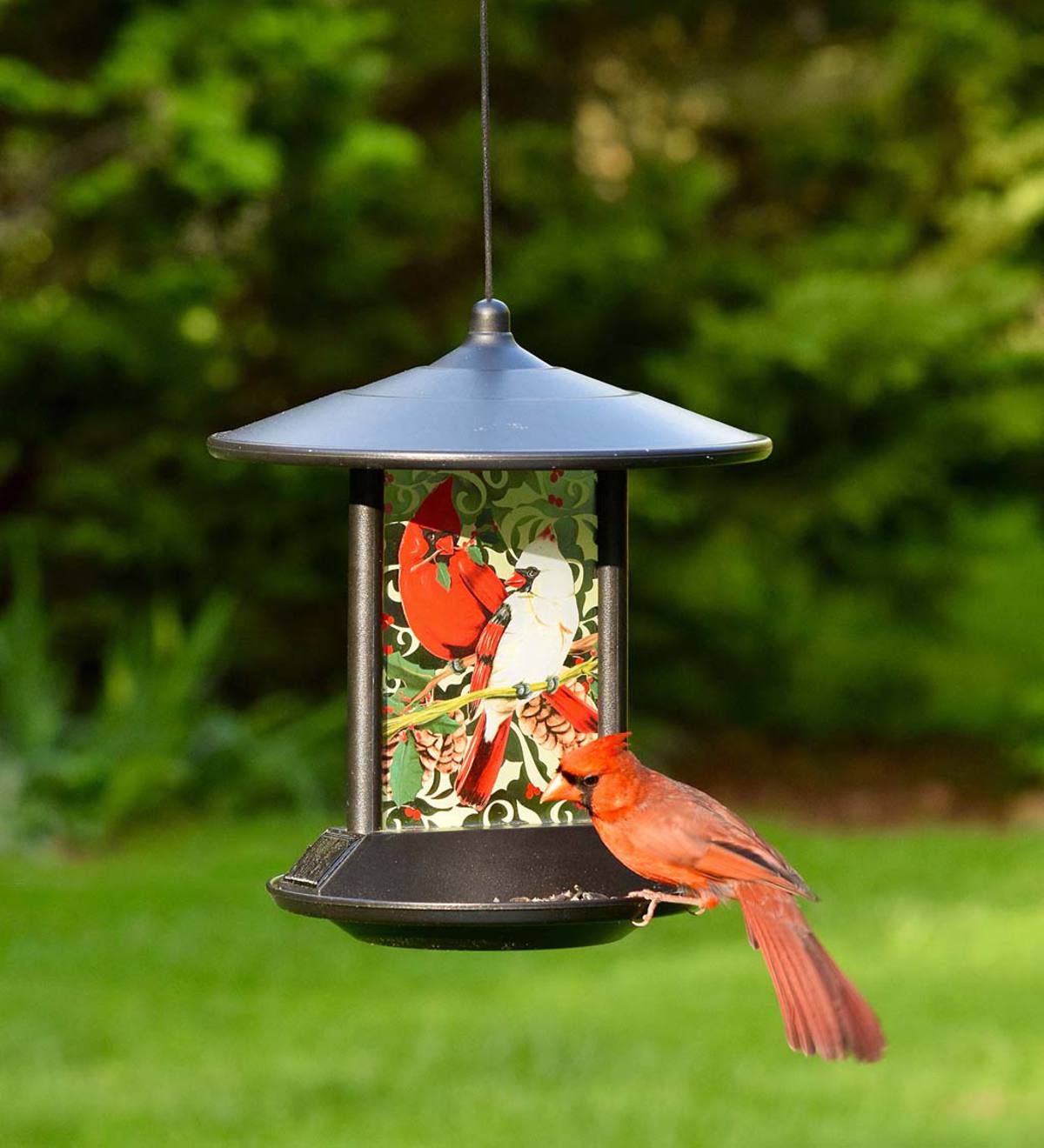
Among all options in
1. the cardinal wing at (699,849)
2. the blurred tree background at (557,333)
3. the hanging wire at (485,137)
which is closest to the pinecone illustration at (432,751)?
the cardinal wing at (699,849)

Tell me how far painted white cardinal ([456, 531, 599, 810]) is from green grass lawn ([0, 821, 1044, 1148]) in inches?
113

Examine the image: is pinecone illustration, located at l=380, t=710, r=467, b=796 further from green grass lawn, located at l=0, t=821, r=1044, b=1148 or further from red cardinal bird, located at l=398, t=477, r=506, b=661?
green grass lawn, located at l=0, t=821, r=1044, b=1148

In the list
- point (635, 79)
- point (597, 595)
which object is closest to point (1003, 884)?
point (635, 79)

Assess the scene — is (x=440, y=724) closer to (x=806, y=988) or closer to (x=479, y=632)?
(x=479, y=632)

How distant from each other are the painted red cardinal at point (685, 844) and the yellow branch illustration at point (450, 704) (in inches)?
10.7

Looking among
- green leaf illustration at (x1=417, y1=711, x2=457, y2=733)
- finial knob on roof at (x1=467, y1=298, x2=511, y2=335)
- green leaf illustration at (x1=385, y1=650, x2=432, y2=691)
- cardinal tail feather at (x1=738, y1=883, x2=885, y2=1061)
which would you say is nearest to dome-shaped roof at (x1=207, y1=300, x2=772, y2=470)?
finial knob on roof at (x1=467, y1=298, x2=511, y2=335)

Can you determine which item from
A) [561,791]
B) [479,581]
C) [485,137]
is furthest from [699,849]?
[485,137]

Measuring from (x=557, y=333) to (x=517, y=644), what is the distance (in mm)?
7011

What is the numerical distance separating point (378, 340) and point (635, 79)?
2.82m

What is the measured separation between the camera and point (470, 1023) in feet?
23.3

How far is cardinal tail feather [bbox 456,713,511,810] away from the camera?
3225mm

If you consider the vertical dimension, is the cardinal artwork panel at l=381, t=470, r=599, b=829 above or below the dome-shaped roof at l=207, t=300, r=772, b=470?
below

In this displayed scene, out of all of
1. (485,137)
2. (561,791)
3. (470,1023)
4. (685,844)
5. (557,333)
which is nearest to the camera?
(485,137)

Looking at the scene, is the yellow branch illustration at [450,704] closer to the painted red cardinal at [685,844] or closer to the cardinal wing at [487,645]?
the cardinal wing at [487,645]
